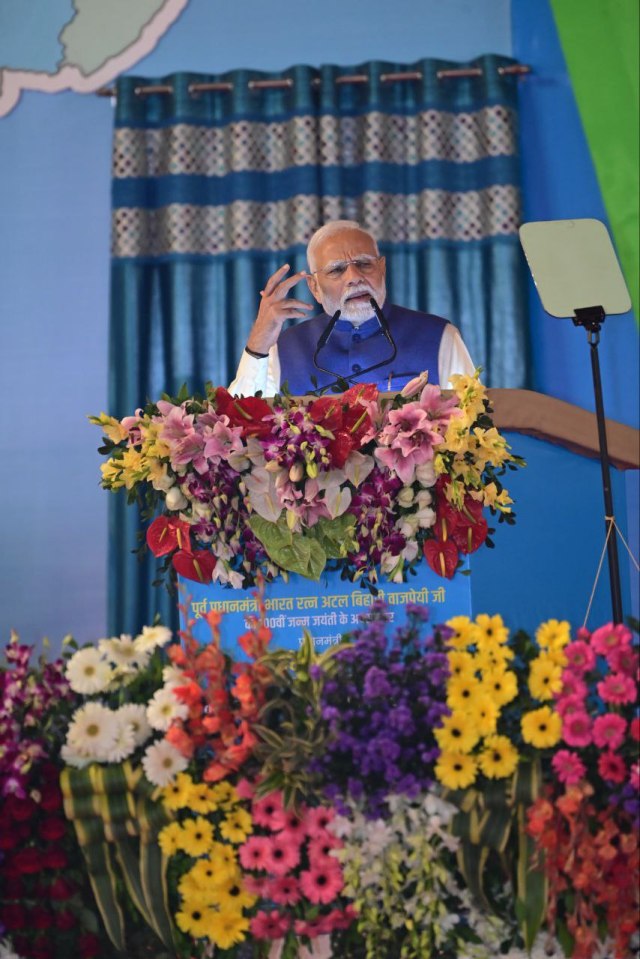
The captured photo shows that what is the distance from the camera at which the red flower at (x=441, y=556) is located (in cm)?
227

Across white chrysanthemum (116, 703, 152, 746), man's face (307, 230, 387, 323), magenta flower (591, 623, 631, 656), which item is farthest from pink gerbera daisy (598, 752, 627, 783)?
man's face (307, 230, 387, 323)

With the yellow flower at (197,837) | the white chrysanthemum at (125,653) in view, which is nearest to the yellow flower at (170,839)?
the yellow flower at (197,837)

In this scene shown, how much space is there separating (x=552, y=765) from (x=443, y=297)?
10.9ft

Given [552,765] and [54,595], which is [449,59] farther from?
[552,765]

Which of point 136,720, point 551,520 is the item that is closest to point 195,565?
point 136,720

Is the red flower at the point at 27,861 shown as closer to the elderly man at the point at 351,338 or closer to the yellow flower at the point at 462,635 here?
the yellow flower at the point at 462,635

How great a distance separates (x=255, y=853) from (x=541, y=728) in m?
0.37

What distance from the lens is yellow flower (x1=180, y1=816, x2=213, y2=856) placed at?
1.46 m

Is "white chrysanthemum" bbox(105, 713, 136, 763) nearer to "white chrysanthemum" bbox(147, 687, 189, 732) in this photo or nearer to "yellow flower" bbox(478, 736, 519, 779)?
"white chrysanthemum" bbox(147, 687, 189, 732)

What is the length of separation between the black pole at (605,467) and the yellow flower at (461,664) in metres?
0.90

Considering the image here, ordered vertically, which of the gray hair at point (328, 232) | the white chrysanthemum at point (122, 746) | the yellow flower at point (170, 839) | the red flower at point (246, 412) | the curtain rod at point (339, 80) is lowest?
the yellow flower at point (170, 839)

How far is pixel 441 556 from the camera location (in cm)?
227

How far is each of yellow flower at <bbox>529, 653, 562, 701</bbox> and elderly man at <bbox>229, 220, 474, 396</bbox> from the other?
5.63ft

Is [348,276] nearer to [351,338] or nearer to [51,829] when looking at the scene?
[351,338]
